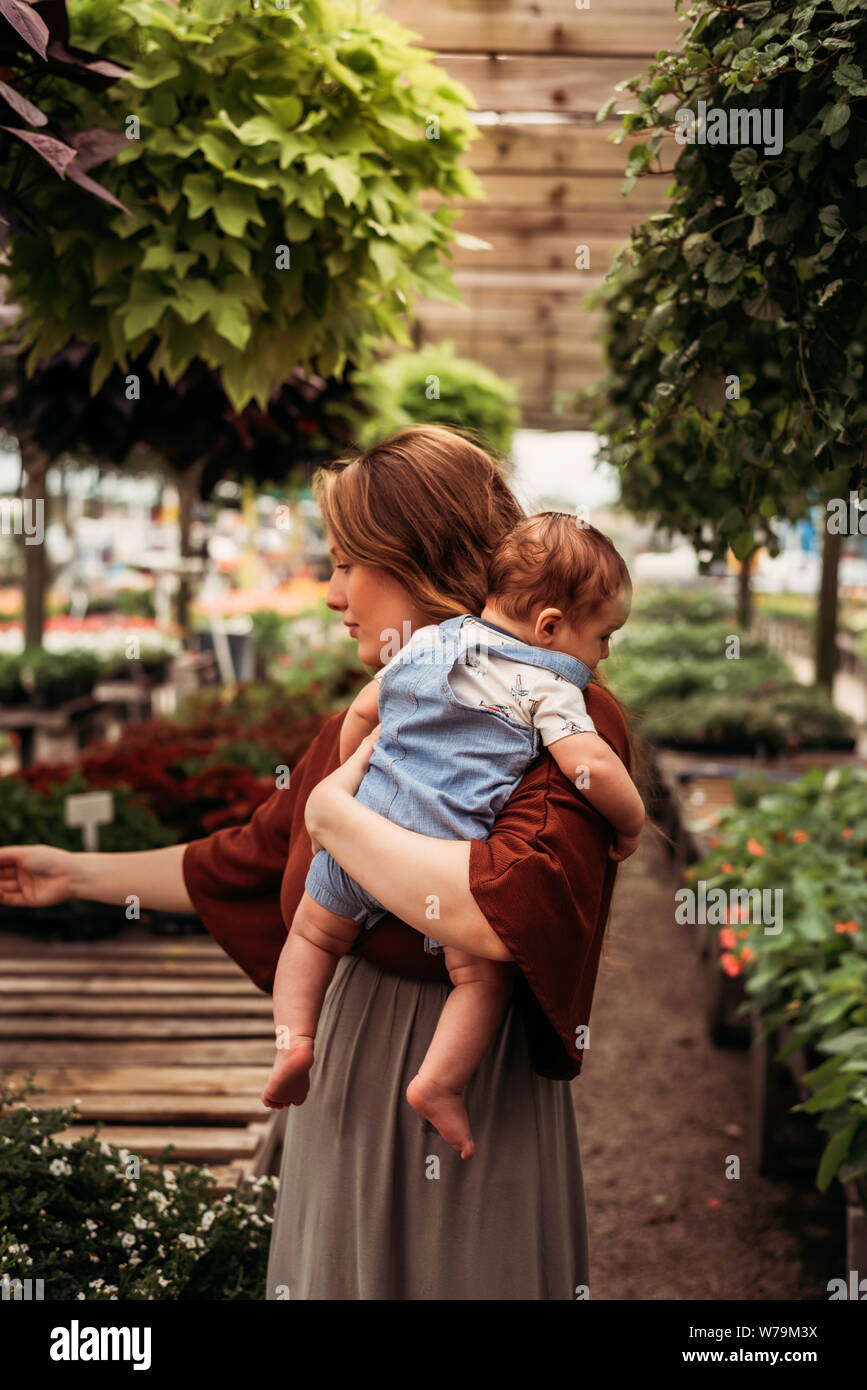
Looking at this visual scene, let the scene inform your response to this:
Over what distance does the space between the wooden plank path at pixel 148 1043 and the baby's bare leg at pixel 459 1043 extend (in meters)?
1.03

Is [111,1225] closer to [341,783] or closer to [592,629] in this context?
[341,783]

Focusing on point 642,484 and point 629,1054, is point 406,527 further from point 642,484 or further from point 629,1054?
point 629,1054

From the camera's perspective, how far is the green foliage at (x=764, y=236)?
4.38ft

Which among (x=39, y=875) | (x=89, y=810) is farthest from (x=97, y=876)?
(x=89, y=810)

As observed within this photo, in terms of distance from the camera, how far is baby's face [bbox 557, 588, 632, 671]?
1371 mm

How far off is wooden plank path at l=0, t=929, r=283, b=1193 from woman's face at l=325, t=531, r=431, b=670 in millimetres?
1209

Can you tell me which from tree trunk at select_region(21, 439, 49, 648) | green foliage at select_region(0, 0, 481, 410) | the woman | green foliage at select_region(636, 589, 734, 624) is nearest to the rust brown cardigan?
the woman

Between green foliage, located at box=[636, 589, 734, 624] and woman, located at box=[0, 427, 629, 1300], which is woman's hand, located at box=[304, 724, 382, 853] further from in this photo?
green foliage, located at box=[636, 589, 734, 624]

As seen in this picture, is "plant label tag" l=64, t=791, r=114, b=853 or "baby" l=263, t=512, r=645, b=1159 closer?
"baby" l=263, t=512, r=645, b=1159

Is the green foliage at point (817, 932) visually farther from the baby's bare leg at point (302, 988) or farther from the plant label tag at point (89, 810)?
the plant label tag at point (89, 810)

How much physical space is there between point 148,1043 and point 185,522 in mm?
4444

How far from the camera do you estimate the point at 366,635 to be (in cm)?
147

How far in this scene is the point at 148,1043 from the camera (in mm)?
2848
